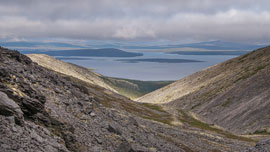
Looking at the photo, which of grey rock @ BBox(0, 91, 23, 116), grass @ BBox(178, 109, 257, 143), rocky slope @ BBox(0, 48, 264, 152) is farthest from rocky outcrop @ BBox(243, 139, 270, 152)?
grey rock @ BBox(0, 91, 23, 116)

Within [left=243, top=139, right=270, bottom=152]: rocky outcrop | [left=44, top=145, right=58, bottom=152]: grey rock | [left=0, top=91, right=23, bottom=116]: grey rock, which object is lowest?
[left=243, top=139, right=270, bottom=152]: rocky outcrop

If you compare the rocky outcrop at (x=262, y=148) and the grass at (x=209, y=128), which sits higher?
the rocky outcrop at (x=262, y=148)

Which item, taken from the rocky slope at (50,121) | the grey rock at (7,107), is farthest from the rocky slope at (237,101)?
the grey rock at (7,107)

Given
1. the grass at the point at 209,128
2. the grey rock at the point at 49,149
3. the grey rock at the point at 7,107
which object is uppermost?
the grey rock at the point at 7,107

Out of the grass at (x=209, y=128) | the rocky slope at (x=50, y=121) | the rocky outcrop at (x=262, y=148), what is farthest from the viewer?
the grass at (x=209, y=128)

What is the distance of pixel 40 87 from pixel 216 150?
32491 mm

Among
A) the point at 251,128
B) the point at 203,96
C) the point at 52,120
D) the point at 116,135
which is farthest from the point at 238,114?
the point at 52,120

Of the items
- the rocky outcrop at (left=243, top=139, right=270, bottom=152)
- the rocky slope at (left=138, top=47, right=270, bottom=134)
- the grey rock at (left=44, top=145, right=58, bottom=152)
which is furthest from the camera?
the rocky slope at (left=138, top=47, right=270, bottom=134)

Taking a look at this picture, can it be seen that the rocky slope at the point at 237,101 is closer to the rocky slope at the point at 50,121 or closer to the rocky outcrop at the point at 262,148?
the rocky outcrop at the point at 262,148

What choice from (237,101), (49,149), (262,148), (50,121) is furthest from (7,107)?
(237,101)

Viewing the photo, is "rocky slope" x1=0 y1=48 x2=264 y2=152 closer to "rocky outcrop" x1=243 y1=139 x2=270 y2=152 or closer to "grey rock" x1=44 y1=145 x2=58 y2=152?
"grey rock" x1=44 y1=145 x2=58 y2=152

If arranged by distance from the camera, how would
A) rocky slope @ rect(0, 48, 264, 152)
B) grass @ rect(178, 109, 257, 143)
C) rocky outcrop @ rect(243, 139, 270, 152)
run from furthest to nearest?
1. grass @ rect(178, 109, 257, 143)
2. rocky outcrop @ rect(243, 139, 270, 152)
3. rocky slope @ rect(0, 48, 264, 152)

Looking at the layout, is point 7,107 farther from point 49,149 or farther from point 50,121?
point 50,121

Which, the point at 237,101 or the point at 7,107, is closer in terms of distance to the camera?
the point at 7,107
